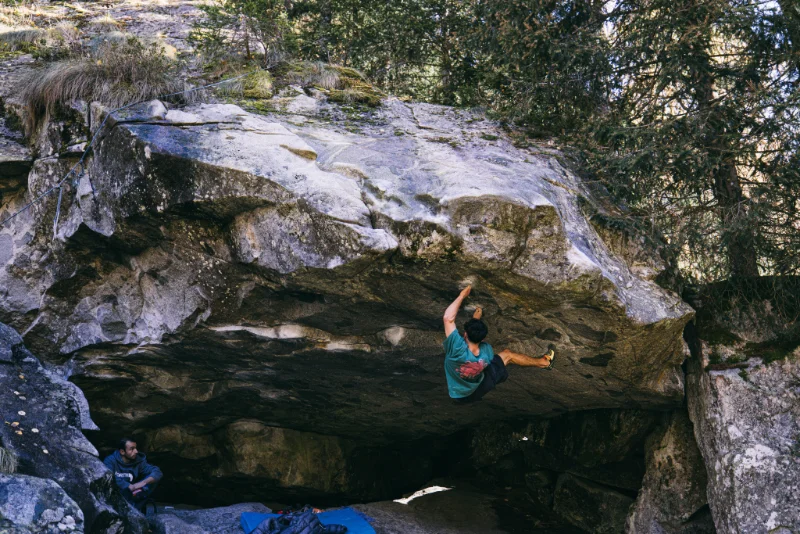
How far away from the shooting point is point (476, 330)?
7195 mm

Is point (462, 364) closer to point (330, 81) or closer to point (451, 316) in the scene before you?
point (451, 316)

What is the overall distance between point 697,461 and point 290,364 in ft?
16.6

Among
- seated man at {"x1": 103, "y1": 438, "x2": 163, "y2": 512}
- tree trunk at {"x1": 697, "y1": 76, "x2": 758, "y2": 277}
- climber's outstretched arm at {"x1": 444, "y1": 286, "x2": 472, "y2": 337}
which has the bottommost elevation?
seated man at {"x1": 103, "y1": 438, "x2": 163, "y2": 512}

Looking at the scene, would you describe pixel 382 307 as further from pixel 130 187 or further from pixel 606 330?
pixel 130 187

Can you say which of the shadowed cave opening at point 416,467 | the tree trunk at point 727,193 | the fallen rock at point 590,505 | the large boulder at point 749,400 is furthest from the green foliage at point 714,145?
the fallen rock at point 590,505

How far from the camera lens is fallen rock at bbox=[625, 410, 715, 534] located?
8.61 m

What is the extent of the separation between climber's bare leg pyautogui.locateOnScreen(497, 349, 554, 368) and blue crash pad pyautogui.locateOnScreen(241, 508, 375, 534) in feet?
10.7

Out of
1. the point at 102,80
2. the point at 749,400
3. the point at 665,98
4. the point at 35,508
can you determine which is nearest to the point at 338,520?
the point at 35,508

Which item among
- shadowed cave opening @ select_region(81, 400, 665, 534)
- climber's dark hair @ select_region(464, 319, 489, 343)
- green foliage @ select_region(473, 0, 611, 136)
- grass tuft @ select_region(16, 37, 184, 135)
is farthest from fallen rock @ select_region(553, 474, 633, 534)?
grass tuft @ select_region(16, 37, 184, 135)

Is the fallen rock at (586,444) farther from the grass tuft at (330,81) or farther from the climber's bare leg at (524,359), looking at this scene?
the grass tuft at (330,81)

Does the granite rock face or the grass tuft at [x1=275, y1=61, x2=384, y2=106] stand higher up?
the grass tuft at [x1=275, y1=61, x2=384, y2=106]

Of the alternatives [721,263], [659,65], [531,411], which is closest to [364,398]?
[531,411]

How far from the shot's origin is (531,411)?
10.5 m

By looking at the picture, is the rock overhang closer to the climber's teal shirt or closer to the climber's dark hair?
the climber's dark hair
